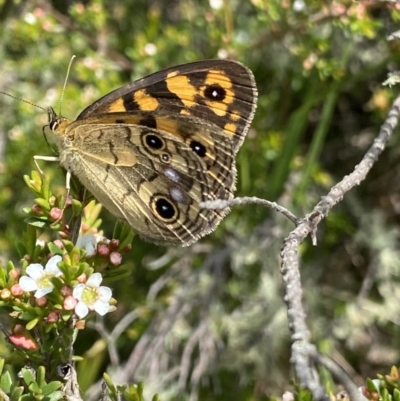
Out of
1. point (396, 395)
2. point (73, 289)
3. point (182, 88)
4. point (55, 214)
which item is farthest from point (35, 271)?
point (396, 395)

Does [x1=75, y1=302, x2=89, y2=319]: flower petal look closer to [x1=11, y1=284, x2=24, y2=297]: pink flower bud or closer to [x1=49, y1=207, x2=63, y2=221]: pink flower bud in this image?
[x1=11, y1=284, x2=24, y2=297]: pink flower bud

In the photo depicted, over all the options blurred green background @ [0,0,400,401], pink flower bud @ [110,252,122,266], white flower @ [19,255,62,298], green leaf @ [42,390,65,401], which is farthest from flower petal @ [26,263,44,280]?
blurred green background @ [0,0,400,401]

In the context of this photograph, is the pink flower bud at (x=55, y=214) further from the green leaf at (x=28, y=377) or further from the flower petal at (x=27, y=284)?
the green leaf at (x=28, y=377)

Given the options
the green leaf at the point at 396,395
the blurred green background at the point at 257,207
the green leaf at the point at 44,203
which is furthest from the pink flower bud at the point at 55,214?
the blurred green background at the point at 257,207

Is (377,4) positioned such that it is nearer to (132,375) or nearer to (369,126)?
(369,126)

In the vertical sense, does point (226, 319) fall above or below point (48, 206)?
below

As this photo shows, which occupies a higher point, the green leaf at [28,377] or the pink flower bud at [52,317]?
the pink flower bud at [52,317]

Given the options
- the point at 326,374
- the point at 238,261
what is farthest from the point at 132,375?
the point at 326,374
